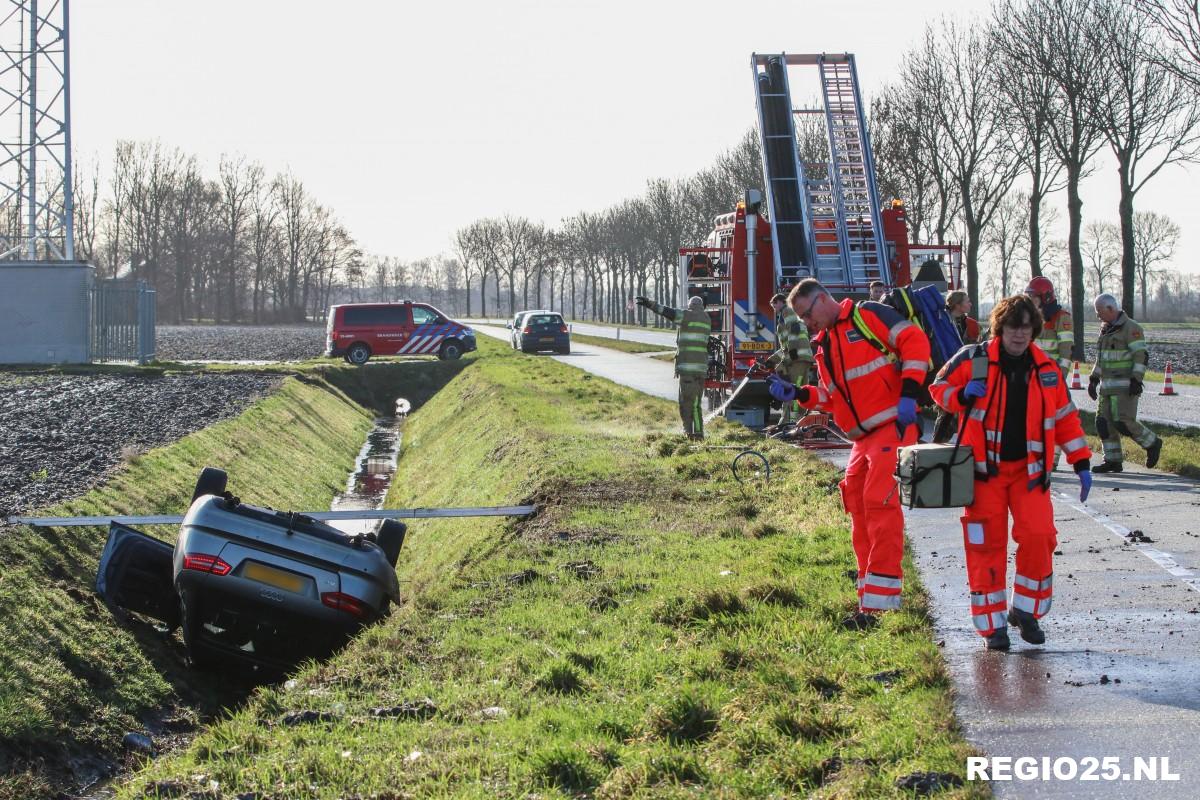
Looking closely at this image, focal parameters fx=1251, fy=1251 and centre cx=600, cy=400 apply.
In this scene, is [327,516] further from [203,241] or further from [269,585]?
[203,241]

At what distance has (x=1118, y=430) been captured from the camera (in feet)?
39.8

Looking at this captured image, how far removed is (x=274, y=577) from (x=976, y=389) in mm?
4827

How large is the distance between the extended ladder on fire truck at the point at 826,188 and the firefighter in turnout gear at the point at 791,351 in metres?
1.38

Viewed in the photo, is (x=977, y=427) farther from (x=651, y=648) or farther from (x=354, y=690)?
(x=354, y=690)

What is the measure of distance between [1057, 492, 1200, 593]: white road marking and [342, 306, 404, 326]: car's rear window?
29436 millimetres

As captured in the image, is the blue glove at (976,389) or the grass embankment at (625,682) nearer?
the grass embankment at (625,682)

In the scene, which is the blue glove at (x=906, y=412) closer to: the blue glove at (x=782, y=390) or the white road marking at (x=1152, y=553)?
the blue glove at (x=782, y=390)

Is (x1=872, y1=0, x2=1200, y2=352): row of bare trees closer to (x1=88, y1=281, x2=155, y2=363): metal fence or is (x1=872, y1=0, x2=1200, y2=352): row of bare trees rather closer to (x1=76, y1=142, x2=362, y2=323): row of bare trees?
(x1=88, y1=281, x2=155, y2=363): metal fence

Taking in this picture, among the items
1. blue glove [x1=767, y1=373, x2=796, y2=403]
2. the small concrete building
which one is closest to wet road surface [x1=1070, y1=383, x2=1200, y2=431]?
blue glove [x1=767, y1=373, x2=796, y2=403]

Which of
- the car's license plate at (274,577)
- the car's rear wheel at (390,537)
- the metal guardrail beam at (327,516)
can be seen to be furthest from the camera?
the metal guardrail beam at (327,516)

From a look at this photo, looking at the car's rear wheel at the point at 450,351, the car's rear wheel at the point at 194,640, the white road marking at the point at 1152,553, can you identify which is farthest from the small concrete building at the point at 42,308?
the white road marking at the point at 1152,553

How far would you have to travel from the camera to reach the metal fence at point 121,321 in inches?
1294

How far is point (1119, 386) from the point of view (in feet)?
39.3

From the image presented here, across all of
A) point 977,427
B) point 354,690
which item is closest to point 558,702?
point 354,690
